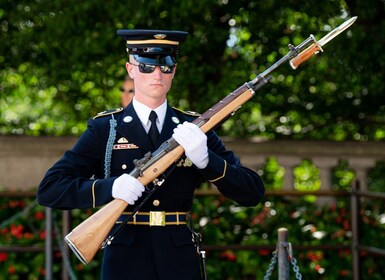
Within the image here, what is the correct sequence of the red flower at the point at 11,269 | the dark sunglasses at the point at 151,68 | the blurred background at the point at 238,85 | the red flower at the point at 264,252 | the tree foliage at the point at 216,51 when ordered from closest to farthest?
the dark sunglasses at the point at 151,68
the red flower at the point at 11,269
the red flower at the point at 264,252
the blurred background at the point at 238,85
the tree foliage at the point at 216,51

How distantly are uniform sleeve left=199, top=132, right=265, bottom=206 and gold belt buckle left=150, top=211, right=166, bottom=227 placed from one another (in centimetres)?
26

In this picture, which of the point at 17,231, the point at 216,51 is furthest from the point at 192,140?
the point at 216,51

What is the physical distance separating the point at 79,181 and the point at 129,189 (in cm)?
31

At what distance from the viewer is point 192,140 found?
14.4 feet

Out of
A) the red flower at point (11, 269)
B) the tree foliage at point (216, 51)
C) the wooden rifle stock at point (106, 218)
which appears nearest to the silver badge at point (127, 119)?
the wooden rifle stock at point (106, 218)

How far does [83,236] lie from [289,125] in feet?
18.1

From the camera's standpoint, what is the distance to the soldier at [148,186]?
457 cm

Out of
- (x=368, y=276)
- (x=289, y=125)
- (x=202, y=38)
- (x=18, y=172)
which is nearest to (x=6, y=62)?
(x=18, y=172)

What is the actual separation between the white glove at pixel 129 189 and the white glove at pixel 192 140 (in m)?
0.24

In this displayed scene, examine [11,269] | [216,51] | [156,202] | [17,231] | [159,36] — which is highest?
[216,51]

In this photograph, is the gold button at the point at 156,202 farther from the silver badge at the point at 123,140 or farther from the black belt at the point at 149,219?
the silver badge at the point at 123,140

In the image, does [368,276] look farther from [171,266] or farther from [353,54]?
[171,266]

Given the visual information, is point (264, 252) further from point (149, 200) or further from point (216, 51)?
point (149, 200)

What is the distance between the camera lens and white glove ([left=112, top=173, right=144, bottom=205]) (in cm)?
441
